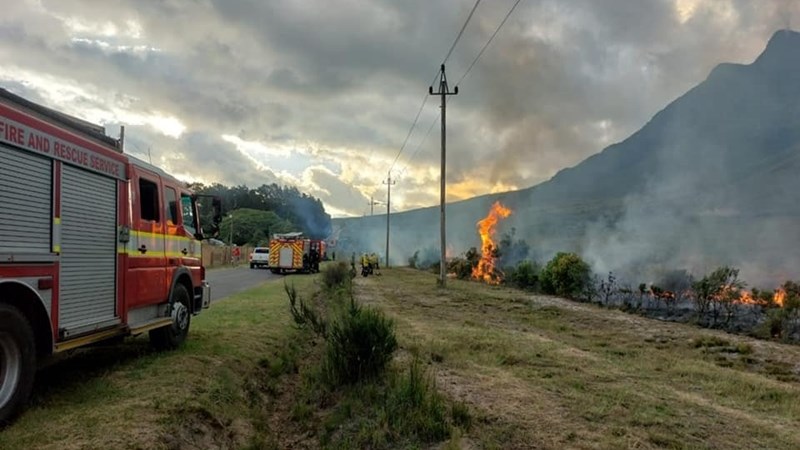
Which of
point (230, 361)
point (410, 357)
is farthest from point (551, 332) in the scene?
point (230, 361)

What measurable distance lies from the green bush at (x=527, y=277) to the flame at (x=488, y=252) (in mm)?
3828

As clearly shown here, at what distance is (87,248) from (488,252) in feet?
115

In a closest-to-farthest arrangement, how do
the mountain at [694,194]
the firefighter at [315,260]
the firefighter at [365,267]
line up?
the firefighter at [365,267] < the mountain at [694,194] < the firefighter at [315,260]

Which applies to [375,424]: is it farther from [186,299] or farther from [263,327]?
[263,327]

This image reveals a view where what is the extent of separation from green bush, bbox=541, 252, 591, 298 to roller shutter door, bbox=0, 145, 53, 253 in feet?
69.4

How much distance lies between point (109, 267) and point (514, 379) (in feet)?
18.9

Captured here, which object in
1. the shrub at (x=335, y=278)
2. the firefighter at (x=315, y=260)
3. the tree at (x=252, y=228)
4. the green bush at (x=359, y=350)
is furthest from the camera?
the tree at (x=252, y=228)

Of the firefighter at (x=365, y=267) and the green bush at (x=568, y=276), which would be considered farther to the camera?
the firefighter at (x=365, y=267)

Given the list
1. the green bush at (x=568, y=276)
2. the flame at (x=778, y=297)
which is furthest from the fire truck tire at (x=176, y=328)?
the green bush at (x=568, y=276)

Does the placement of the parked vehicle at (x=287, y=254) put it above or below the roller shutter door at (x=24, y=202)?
below

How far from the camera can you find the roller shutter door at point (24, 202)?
17.2 ft

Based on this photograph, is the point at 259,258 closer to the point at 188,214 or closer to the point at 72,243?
the point at 188,214

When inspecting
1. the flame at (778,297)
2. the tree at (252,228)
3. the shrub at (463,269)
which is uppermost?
the tree at (252,228)

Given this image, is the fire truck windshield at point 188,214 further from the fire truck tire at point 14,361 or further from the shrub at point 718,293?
the shrub at point 718,293
